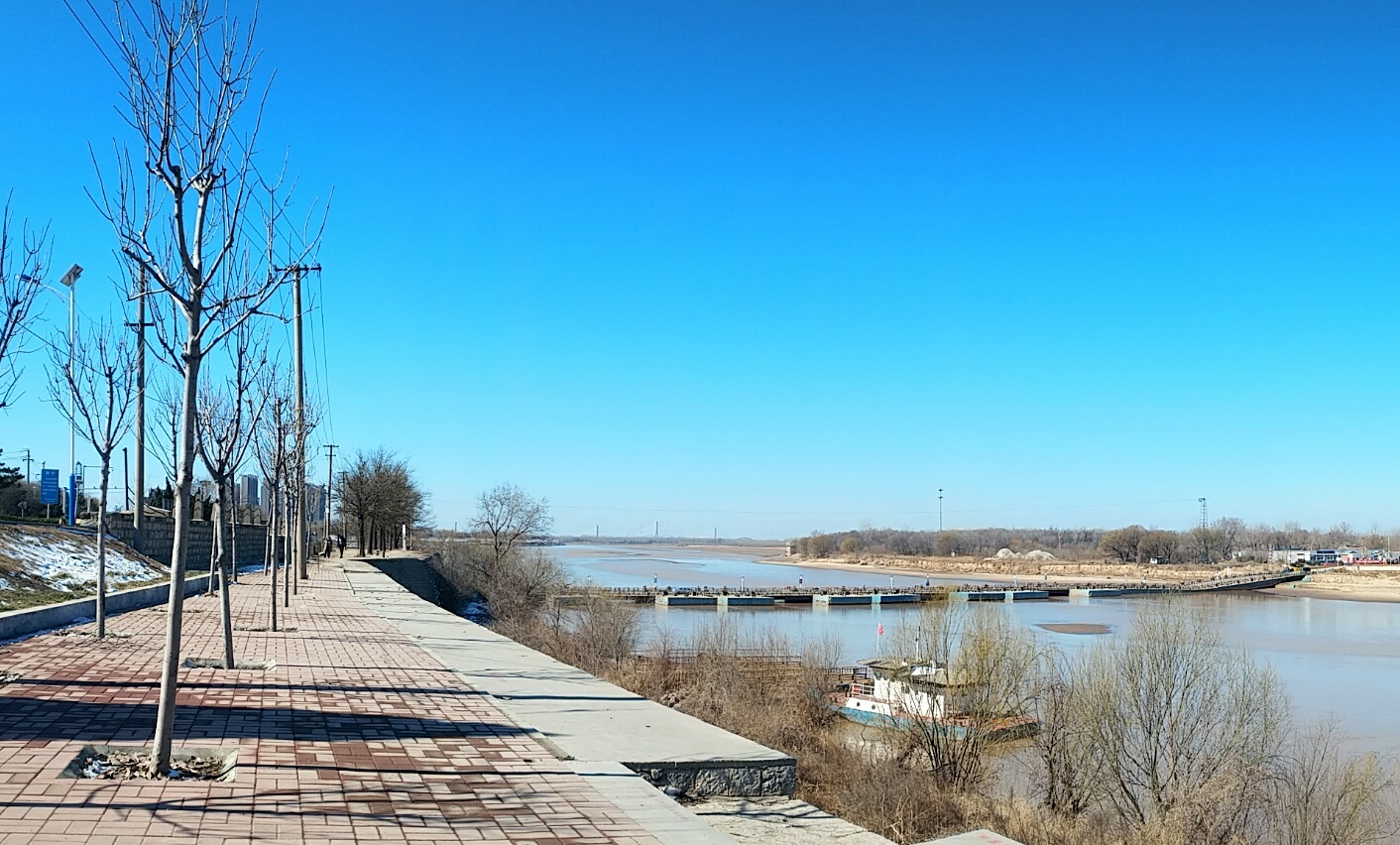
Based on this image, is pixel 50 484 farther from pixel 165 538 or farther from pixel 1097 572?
pixel 1097 572

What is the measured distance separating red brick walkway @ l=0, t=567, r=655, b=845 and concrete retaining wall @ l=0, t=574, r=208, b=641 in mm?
498

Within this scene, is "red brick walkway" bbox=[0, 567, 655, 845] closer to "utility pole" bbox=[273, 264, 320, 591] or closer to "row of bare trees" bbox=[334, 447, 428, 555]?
"utility pole" bbox=[273, 264, 320, 591]

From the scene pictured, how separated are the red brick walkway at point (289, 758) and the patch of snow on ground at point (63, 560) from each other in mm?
6357

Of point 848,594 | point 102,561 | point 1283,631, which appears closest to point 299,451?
point 102,561

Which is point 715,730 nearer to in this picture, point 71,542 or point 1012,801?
point 1012,801

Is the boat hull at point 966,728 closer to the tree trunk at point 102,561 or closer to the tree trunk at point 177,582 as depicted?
the tree trunk at point 102,561

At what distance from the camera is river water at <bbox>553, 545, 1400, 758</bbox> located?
29609mm

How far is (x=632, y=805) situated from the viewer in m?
6.38

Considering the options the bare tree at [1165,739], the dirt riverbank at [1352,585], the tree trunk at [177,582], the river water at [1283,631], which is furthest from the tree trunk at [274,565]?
the dirt riverbank at [1352,585]

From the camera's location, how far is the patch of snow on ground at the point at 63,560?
57.7ft

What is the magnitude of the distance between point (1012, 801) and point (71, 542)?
19.0 metres

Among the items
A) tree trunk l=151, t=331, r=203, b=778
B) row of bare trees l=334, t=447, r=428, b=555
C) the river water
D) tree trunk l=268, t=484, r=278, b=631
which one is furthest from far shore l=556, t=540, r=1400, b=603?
tree trunk l=151, t=331, r=203, b=778

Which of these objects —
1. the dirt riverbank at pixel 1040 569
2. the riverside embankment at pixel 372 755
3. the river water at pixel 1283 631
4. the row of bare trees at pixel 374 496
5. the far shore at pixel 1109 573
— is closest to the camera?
the riverside embankment at pixel 372 755

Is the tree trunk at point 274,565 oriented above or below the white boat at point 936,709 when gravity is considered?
above
